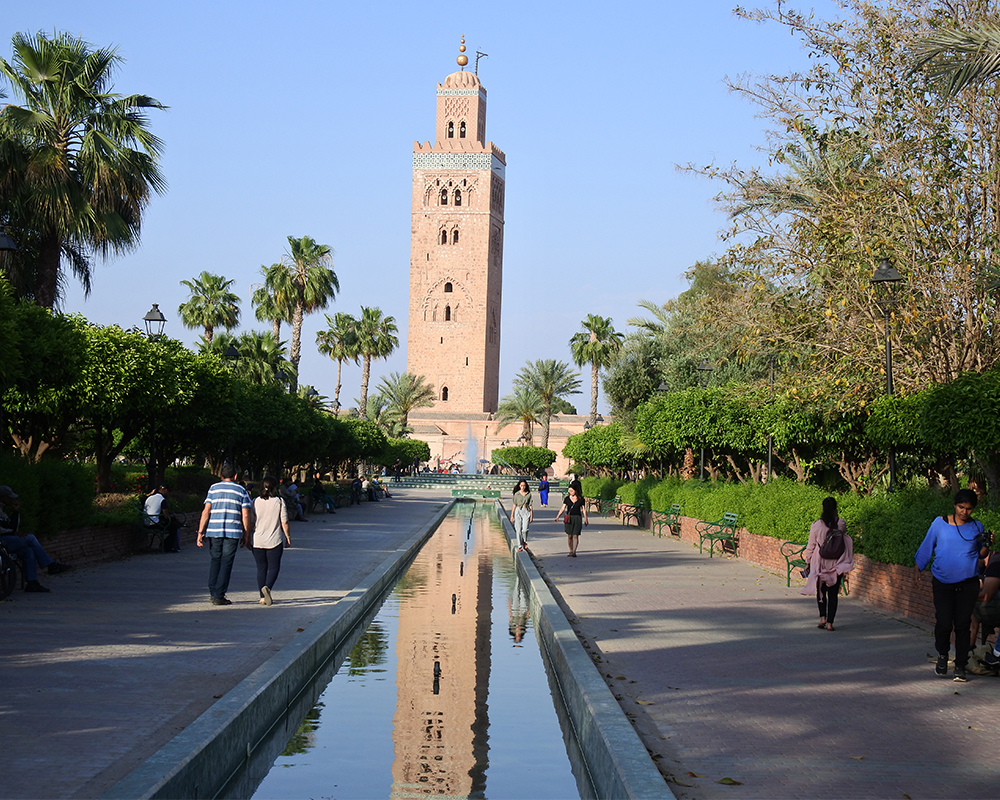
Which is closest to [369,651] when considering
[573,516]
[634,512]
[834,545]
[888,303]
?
[834,545]

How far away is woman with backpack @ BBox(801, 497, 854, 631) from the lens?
34.3 ft

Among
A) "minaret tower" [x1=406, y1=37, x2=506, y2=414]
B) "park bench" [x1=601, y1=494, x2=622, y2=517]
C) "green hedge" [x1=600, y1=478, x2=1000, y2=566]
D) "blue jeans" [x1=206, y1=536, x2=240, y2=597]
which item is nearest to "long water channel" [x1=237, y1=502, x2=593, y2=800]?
"blue jeans" [x1=206, y1=536, x2=240, y2=597]

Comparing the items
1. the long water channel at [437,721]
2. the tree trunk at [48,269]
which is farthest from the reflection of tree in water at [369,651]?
the tree trunk at [48,269]

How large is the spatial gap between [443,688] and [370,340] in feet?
223

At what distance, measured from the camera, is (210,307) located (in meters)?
49.1

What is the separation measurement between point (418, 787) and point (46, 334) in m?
11.3

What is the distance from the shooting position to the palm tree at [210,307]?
49.1 metres

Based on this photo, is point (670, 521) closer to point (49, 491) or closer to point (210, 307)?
point (49, 491)

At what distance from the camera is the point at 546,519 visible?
34.6 m

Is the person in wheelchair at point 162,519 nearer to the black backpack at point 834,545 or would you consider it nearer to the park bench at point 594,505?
the black backpack at point 834,545

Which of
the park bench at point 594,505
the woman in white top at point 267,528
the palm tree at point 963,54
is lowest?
the park bench at point 594,505

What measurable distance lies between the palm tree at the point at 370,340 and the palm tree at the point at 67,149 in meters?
52.9

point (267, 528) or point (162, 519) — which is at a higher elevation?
point (267, 528)

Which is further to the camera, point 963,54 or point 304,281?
point 304,281
